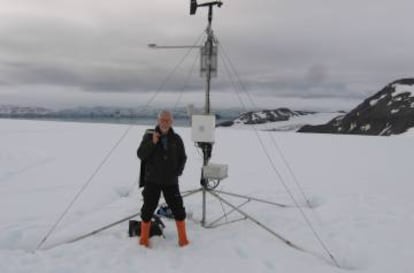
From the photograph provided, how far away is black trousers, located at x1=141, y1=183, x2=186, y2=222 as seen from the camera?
5.56 meters

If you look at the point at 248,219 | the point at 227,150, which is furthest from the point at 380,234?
the point at 227,150

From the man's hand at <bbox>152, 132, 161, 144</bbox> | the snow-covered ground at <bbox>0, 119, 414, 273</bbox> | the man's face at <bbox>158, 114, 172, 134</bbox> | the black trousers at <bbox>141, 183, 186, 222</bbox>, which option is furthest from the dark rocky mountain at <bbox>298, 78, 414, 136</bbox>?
the man's hand at <bbox>152, 132, 161, 144</bbox>

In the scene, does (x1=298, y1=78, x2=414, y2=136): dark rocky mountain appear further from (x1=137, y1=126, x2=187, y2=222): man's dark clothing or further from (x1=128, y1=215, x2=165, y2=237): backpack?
(x1=137, y1=126, x2=187, y2=222): man's dark clothing

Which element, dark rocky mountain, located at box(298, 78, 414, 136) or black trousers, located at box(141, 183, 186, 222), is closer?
black trousers, located at box(141, 183, 186, 222)

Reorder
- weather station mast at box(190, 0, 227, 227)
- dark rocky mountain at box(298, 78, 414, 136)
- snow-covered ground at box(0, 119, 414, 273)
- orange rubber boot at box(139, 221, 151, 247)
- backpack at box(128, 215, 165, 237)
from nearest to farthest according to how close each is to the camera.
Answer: snow-covered ground at box(0, 119, 414, 273), orange rubber boot at box(139, 221, 151, 247), backpack at box(128, 215, 165, 237), weather station mast at box(190, 0, 227, 227), dark rocky mountain at box(298, 78, 414, 136)

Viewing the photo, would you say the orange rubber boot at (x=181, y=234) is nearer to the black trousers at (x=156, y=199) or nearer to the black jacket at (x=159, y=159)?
the black trousers at (x=156, y=199)

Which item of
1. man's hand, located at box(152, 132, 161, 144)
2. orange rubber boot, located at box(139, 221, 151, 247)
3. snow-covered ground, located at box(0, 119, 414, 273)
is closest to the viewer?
snow-covered ground, located at box(0, 119, 414, 273)

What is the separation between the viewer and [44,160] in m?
13.5

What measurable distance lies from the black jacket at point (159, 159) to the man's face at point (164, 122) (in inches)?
2.7

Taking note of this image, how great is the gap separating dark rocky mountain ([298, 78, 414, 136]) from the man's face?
87.1 meters

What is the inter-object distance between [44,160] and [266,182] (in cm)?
752

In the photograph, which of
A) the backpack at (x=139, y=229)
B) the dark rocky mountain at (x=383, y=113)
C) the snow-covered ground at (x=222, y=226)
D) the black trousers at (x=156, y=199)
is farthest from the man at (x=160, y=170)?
the dark rocky mountain at (x=383, y=113)

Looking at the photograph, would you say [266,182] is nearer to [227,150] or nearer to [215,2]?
[215,2]

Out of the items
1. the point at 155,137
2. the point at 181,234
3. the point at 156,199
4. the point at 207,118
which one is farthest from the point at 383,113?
the point at 155,137
